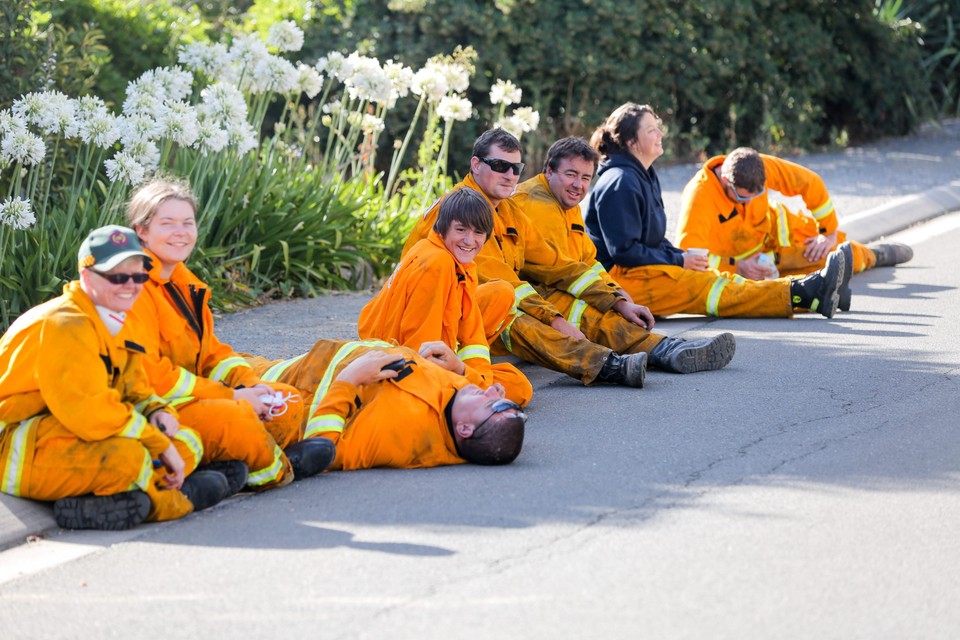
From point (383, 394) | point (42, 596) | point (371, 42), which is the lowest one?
point (42, 596)

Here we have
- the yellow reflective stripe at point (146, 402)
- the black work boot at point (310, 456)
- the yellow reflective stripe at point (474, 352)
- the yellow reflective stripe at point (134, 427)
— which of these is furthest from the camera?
the yellow reflective stripe at point (474, 352)

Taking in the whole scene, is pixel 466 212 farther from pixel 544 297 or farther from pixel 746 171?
pixel 746 171

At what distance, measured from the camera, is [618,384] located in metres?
6.98

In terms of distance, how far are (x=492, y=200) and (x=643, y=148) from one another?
65.0 inches

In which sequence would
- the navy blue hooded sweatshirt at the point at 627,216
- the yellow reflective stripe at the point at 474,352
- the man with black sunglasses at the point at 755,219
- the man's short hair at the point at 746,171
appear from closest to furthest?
the yellow reflective stripe at the point at 474,352
the navy blue hooded sweatshirt at the point at 627,216
the man's short hair at the point at 746,171
the man with black sunglasses at the point at 755,219

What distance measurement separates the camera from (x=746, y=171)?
8969mm

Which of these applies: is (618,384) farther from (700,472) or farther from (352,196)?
(352,196)

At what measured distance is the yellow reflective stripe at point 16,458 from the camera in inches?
187

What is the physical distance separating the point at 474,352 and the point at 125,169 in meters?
2.26

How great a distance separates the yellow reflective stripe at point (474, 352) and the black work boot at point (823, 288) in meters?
2.89

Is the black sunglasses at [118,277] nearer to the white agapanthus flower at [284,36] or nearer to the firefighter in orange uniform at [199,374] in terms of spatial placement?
the firefighter in orange uniform at [199,374]

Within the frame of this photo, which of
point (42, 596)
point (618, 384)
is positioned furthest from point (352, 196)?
point (42, 596)

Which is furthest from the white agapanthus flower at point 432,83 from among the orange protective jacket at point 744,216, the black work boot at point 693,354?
the black work boot at point 693,354

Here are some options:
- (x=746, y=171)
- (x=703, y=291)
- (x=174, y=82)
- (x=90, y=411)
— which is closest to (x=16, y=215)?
(x=174, y=82)
